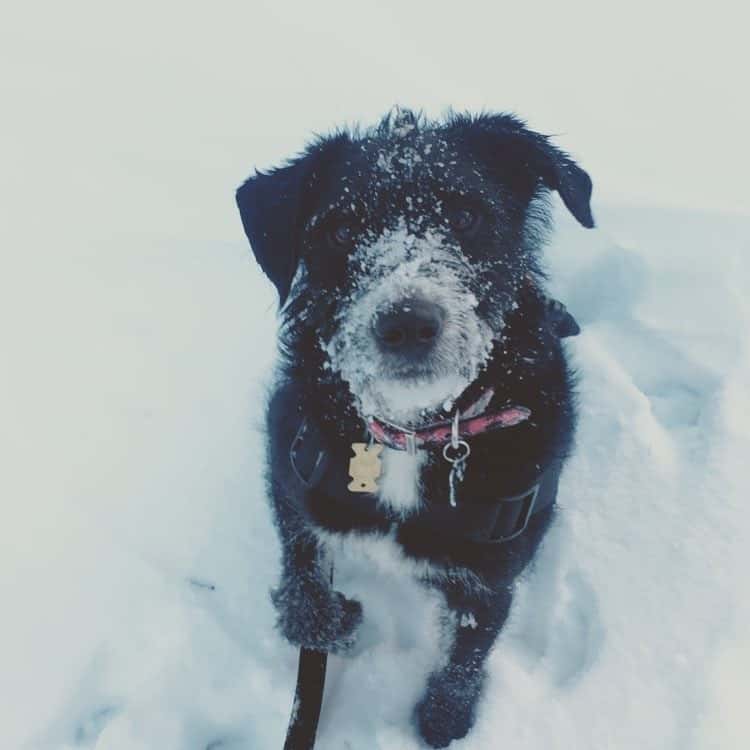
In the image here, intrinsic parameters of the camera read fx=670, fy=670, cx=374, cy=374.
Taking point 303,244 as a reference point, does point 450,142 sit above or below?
above

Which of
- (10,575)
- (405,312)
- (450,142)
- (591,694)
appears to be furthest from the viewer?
(10,575)

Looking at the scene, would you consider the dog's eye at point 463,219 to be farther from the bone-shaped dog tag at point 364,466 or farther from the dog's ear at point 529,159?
the bone-shaped dog tag at point 364,466

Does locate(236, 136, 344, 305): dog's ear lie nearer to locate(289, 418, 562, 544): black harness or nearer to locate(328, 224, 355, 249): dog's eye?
locate(328, 224, 355, 249): dog's eye

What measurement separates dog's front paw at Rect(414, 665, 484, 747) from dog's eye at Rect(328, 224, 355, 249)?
151cm

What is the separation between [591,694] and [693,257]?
2474 millimetres

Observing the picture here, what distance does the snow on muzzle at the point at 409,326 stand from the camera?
1.60 meters

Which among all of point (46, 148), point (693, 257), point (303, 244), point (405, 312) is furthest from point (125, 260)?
point (693, 257)

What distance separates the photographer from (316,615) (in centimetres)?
241

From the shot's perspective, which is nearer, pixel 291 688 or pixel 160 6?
pixel 291 688

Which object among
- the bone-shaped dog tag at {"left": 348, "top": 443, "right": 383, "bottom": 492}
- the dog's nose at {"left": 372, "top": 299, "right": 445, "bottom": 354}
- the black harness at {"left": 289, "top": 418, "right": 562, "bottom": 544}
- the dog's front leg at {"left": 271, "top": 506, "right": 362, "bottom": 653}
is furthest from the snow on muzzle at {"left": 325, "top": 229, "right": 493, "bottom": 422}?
the dog's front leg at {"left": 271, "top": 506, "right": 362, "bottom": 653}

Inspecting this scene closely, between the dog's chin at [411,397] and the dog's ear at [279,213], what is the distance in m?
0.45

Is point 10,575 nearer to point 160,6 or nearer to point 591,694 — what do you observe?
point 591,694

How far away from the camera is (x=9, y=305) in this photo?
3611 mm

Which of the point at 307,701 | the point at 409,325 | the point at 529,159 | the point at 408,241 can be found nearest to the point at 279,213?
the point at 408,241
